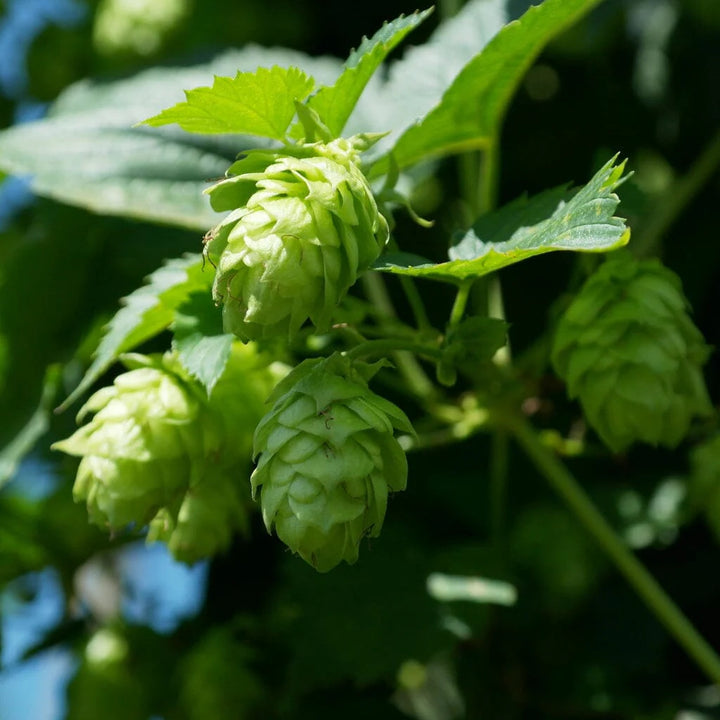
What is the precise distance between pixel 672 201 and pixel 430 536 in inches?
28.5

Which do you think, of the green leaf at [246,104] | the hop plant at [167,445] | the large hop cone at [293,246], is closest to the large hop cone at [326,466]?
the large hop cone at [293,246]

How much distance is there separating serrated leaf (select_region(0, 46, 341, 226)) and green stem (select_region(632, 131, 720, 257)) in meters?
0.58

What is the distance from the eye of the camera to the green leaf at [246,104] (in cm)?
105

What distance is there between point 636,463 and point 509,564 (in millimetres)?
361

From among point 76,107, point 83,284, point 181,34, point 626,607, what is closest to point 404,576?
point 626,607

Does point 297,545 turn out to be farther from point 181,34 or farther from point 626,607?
point 181,34

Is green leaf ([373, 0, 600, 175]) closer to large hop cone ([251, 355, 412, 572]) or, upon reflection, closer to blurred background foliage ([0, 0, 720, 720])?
blurred background foliage ([0, 0, 720, 720])

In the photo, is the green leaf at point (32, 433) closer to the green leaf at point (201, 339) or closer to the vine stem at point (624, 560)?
the green leaf at point (201, 339)

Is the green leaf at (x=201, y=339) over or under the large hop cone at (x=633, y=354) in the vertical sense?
over

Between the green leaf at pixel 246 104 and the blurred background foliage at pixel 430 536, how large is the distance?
41 cm

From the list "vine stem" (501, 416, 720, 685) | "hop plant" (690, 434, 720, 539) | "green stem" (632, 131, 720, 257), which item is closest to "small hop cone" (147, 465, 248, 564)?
"vine stem" (501, 416, 720, 685)

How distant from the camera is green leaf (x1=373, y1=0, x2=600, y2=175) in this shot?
119 cm

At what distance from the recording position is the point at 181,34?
2.16 m

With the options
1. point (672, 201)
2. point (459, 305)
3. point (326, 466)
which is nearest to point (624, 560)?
point (459, 305)
